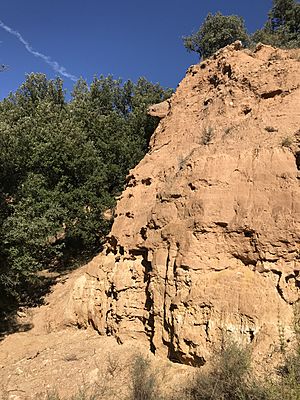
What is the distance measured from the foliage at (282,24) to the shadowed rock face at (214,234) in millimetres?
15730

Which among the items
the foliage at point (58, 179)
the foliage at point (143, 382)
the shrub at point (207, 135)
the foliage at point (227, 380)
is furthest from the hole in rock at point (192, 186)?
the foliage at point (58, 179)

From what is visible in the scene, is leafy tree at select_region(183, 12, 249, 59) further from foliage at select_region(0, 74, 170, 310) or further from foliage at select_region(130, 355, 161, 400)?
foliage at select_region(130, 355, 161, 400)

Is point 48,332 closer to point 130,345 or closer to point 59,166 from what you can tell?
point 130,345

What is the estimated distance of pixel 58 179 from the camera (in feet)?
56.6

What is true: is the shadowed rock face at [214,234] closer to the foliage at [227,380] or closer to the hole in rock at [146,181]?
the hole in rock at [146,181]

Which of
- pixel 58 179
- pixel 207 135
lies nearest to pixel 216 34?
pixel 58 179

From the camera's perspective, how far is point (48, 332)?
1079 cm

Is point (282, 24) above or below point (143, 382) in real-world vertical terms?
above

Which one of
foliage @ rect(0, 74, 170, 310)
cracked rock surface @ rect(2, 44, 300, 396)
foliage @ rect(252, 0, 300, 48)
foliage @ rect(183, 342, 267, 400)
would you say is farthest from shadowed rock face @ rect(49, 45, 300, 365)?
foliage @ rect(252, 0, 300, 48)

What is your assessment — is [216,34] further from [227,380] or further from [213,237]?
[227,380]

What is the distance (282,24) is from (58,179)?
22.8 m

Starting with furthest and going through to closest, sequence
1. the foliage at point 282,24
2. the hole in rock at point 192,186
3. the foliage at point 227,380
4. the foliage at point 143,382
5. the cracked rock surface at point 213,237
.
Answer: the foliage at point 282,24 < the hole in rock at point 192,186 < the cracked rock surface at point 213,237 < the foliage at point 143,382 < the foliage at point 227,380

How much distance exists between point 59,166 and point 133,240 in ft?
27.1

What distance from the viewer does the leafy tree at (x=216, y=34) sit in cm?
2741
